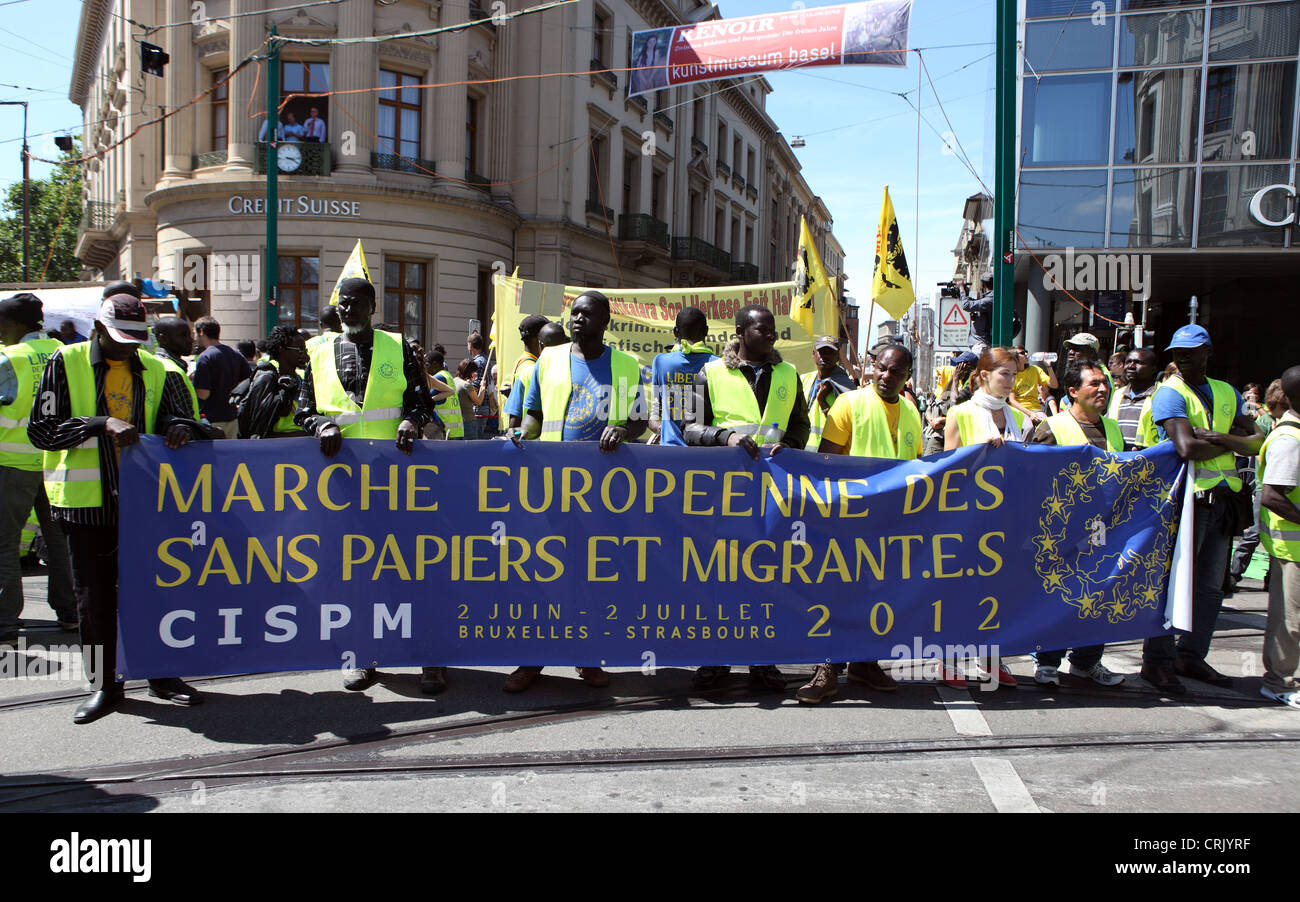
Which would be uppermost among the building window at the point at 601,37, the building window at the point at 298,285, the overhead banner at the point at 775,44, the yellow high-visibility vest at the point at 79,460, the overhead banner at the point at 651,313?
the building window at the point at 601,37

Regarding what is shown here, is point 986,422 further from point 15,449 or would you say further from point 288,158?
point 288,158

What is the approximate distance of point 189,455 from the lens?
4480 mm

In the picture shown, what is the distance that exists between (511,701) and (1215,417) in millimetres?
4209

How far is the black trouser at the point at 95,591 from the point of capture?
4465 millimetres

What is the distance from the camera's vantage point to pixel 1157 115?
1672 cm

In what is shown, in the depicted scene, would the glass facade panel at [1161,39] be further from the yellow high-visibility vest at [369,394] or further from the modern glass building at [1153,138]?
the yellow high-visibility vest at [369,394]

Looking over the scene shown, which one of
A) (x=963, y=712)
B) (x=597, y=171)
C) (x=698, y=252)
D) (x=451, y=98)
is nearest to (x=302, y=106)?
(x=451, y=98)

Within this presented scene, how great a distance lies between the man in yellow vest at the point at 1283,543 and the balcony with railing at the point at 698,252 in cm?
3379

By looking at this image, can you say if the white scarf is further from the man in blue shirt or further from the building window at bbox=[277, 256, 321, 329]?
the building window at bbox=[277, 256, 321, 329]

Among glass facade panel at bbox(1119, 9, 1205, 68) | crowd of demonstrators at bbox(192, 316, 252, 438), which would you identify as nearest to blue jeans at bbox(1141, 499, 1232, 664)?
crowd of demonstrators at bbox(192, 316, 252, 438)

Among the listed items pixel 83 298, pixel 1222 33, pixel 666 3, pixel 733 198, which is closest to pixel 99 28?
pixel 666 3

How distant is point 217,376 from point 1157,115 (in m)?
16.7

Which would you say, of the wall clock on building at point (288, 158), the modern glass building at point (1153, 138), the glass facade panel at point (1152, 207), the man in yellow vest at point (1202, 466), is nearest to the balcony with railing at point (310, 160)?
the wall clock on building at point (288, 158)

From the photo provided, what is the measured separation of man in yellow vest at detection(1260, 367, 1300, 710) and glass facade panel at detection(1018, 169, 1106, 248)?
1335 centimetres
